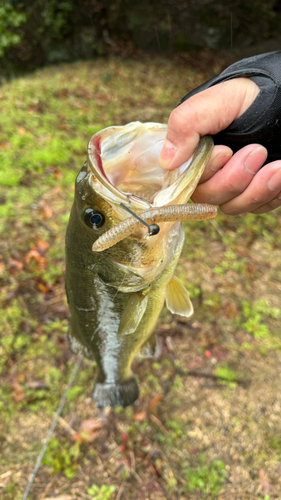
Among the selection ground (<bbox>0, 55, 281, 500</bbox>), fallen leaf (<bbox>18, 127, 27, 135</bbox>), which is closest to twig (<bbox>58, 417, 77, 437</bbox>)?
ground (<bbox>0, 55, 281, 500</bbox>)

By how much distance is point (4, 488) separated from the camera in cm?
268

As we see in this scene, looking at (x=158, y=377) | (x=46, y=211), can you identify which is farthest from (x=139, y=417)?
(x=46, y=211)

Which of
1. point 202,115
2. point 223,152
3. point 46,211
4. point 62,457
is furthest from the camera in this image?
point 46,211

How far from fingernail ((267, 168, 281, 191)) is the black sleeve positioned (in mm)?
122

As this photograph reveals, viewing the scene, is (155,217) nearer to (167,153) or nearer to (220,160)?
(167,153)

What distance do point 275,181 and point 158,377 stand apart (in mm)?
2321

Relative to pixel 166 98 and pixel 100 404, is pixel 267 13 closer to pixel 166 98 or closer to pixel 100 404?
pixel 166 98

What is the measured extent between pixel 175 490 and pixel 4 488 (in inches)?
52.0

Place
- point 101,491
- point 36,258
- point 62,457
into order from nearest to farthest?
1. point 101,491
2. point 62,457
3. point 36,258

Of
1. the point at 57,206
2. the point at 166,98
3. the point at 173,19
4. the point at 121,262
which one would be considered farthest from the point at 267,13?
the point at 121,262

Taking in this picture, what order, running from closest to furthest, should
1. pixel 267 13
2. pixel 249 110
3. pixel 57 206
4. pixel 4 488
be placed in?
pixel 249 110
pixel 4 488
pixel 57 206
pixel 267 13

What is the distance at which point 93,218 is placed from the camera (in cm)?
144

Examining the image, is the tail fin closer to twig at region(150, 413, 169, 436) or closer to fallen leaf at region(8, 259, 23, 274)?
twig at region(150, 413, 169, 436)

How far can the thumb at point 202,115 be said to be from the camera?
142cm
